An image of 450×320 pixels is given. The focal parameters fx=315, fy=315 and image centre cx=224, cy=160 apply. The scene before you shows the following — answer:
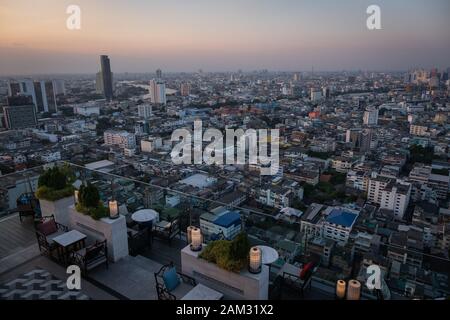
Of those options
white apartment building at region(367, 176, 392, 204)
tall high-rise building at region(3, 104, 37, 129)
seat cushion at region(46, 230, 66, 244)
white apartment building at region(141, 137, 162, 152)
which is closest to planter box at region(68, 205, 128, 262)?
seat cushion at region(46, 230, 66, 244)

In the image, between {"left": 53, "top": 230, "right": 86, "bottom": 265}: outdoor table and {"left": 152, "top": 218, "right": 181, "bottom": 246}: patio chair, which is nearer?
{"left": 53, "top": 230, "right": 86, "bottom": 265}: outdoor table

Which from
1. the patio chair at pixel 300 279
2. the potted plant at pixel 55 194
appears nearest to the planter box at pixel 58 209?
the potted plant at pixel 55 194

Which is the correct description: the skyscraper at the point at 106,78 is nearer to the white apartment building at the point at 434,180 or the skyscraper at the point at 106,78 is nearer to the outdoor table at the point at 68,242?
the white apartment building at the point at 434,180

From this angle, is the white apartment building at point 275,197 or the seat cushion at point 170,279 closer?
the seat cushion at point 170,279

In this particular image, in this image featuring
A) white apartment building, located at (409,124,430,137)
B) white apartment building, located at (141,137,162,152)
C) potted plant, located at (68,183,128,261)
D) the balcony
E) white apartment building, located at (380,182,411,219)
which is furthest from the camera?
white apartment building, located at (409,124,430,137)

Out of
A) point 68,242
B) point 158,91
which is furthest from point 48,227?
point 158,91

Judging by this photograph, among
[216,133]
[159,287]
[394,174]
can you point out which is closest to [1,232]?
[159,287]

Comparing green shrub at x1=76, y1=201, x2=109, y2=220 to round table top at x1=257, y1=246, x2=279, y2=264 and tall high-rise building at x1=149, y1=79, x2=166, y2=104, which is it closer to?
round table top at x1=257, y1=246, x2=279, y2=264
